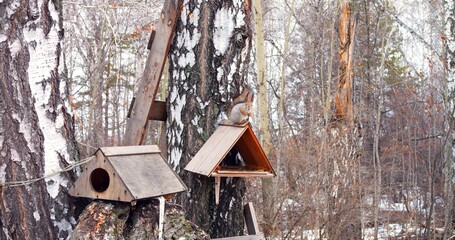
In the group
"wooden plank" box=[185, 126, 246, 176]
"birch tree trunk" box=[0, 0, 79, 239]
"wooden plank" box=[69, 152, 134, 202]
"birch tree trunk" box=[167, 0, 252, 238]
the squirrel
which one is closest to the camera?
"wooden plank" box=[69, 152, 134, 202]

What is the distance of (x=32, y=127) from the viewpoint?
2.32 metres

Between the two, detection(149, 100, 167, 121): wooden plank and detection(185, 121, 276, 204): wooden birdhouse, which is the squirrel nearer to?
detection(185, 121, 276, 204): wooden birdhouse

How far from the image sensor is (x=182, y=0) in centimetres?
344

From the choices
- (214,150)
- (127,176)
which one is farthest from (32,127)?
(214,150)

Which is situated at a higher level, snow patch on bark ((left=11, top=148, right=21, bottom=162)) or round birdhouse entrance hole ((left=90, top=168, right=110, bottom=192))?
snow patch on bark ((left=11, top=148, right=21, bottom=162))

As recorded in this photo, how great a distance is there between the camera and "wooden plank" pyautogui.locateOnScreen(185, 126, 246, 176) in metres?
3.00

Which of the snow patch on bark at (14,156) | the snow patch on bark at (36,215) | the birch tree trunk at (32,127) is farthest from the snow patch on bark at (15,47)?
the snow patch on bark at (36,215)

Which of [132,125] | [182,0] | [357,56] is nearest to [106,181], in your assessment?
[132,125]

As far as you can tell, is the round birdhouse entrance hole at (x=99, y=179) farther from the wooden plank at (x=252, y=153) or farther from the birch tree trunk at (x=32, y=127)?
the wooden plank at (x=252, y=153)

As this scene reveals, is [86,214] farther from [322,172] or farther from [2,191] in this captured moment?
[322,172]

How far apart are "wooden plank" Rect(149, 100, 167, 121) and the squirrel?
19.9 inches

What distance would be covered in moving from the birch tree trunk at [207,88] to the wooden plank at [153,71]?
67mm

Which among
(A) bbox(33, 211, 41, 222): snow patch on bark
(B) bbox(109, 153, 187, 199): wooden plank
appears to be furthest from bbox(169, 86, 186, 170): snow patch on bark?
(A) bbox(33, 211, 41, 222): snow patch on bark

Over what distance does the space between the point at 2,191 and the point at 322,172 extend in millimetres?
4672
